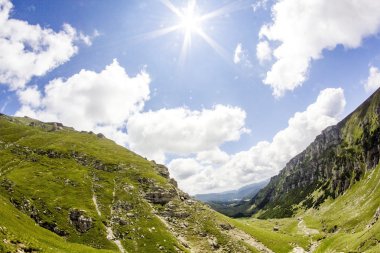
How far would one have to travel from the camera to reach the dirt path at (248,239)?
13549cm

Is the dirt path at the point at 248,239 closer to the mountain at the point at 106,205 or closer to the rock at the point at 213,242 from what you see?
the mountain at the point at 106,205

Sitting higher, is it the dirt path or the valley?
the valley

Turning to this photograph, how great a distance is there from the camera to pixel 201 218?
13825 centimetres

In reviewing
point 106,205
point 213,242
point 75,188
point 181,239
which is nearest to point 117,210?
point 106,205

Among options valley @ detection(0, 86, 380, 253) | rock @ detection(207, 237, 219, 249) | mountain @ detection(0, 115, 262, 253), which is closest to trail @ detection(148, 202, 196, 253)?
mountain @ detection(0, 115, 262, 253)

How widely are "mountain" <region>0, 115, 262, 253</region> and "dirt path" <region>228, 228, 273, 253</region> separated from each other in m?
1.38

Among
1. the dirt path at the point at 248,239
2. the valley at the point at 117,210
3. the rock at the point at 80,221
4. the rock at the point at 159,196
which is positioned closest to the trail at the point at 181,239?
the valley at the point at 117,210

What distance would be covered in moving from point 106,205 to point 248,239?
56.4 meters

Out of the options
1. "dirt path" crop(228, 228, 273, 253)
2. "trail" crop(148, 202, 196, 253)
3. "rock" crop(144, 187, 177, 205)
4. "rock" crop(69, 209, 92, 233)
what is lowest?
"dirt path" crop(228, 228, 273, 253)

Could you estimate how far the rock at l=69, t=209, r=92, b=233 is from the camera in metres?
110

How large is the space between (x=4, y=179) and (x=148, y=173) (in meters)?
61.9

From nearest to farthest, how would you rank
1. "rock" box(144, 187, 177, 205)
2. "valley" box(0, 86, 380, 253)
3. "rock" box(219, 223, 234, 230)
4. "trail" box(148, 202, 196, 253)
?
"valley" box(0, 86, 380, 253) < "trail" box(148, 202, 196, 253) < "rock" box(219, 223, 234, 230) < "rock" box(144, 187, 177, 205)

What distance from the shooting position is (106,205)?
129 metres

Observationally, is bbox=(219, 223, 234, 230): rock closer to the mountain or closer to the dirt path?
the mountain
